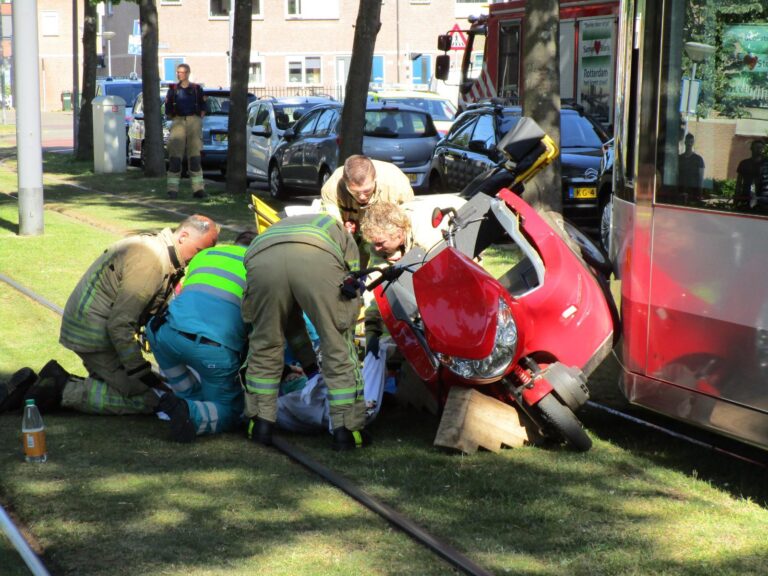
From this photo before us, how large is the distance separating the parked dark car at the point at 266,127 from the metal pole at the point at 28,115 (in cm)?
646

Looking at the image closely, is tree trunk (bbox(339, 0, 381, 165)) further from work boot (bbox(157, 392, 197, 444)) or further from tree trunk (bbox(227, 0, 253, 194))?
work boot (bbox(157, 392, 197, 444))

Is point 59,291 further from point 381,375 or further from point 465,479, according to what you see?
point 465,479

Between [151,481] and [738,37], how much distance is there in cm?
340

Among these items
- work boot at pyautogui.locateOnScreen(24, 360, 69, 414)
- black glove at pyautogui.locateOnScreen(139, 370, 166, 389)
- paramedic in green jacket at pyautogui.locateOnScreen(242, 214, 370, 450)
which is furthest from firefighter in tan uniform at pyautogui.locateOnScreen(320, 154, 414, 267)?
work boot at pyautogui.locateOnScreen(24, 360, 69, 414)

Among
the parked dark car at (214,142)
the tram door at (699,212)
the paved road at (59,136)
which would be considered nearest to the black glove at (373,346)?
the tram door at (699,212)

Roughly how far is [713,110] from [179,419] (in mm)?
3119

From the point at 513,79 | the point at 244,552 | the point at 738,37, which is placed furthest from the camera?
the point at 513,79

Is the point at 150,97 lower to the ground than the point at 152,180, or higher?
higher

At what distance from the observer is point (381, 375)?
6.73 metres

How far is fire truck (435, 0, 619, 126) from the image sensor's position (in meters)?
18.9

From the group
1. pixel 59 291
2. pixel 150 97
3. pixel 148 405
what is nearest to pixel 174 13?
pixel 150 97

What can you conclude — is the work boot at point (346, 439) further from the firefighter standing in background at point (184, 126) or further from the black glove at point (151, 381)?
the firefighter standing in background at point (184, 126)

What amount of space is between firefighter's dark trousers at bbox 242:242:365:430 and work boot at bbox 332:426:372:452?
0.09 ft

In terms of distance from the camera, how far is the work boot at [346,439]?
627cm
